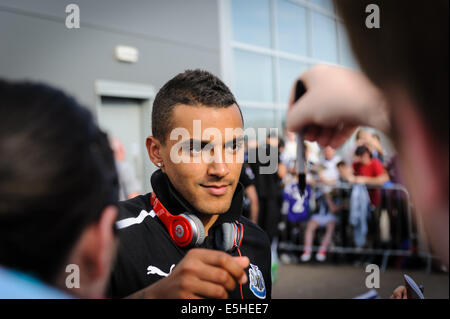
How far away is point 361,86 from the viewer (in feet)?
1.94

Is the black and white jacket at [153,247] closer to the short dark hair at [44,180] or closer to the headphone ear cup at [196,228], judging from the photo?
the headphone ear cup at [196,228]

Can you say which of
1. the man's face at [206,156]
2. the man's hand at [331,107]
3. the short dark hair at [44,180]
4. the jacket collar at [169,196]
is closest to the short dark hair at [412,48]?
the man's hand at [331,107]

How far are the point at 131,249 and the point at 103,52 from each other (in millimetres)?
1297

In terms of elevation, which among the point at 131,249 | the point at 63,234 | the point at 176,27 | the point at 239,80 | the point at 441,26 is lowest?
the point at 131,249

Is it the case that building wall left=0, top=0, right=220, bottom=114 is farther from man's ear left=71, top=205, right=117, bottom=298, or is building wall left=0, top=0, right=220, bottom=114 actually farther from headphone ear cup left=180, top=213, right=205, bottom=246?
man's ear left=71, top=205, right=117, bottom=298

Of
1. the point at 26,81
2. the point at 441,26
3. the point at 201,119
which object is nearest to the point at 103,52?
the point at 201,119

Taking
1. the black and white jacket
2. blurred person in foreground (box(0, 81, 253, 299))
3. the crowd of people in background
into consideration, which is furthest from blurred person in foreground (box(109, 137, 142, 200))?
the crowd of people in background

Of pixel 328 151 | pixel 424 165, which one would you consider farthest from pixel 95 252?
pixel 328 151

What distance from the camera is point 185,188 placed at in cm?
105

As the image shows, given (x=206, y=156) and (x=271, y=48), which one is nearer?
(x=206, y=156)

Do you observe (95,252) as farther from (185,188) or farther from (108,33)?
(108,33)

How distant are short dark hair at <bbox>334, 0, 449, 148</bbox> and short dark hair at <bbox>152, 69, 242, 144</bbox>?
0.60m

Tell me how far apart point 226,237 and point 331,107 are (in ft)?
1.85

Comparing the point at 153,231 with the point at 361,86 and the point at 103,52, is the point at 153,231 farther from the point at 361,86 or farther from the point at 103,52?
the point at 103,52
